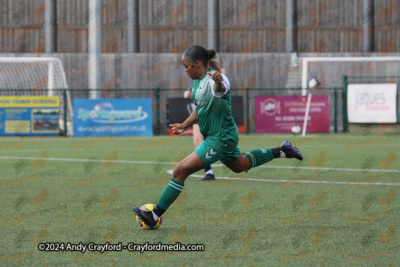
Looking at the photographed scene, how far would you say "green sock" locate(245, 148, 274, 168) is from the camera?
6852 mm

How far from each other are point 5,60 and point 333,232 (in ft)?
76.8

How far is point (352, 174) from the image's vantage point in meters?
11.3

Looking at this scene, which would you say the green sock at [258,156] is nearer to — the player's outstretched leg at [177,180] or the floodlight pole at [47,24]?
the player's outstretched leg at [177,180]

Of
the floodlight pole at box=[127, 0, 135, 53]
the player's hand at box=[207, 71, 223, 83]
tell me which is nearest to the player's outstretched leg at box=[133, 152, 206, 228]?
the player's hand at box=[207, 71, 223, 83]

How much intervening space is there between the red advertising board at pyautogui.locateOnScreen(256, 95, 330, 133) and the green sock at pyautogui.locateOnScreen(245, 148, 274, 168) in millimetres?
18927

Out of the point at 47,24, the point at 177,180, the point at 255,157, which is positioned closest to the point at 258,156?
the point at 255,157

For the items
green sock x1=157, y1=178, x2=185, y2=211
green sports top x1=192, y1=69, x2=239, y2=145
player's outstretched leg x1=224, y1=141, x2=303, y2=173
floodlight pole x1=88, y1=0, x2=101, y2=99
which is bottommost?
green sock x1=157, y1=178, x2=185, y2=211

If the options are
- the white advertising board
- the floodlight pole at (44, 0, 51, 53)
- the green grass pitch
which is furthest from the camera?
the floodlight pole at (44, 0, 51, 53)

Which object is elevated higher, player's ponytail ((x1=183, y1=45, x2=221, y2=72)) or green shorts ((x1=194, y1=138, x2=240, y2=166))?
player's ponytail ((x1=183, y1=45, x2=221, y2=72))

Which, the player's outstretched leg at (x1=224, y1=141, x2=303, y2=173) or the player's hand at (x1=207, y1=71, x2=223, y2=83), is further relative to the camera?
the player's outstretched leg at (x1=224, y1=141, x2=303, y2=173)

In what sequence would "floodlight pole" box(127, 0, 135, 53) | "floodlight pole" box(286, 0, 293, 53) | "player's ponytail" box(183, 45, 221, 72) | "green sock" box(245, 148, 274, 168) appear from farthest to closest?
"floodlight pole" box(286, 0, 293, 53)
"floodlight pole" box(127, 0, 135, 53)
"green sock" box(245, 148, 274, 168)
"player's ponytail" box(183, 45, 221, 72)

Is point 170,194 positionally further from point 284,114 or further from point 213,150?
point 284,114

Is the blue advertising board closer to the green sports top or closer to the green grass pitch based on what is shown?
the green grass pitch

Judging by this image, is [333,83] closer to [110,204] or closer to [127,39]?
[127,39]
